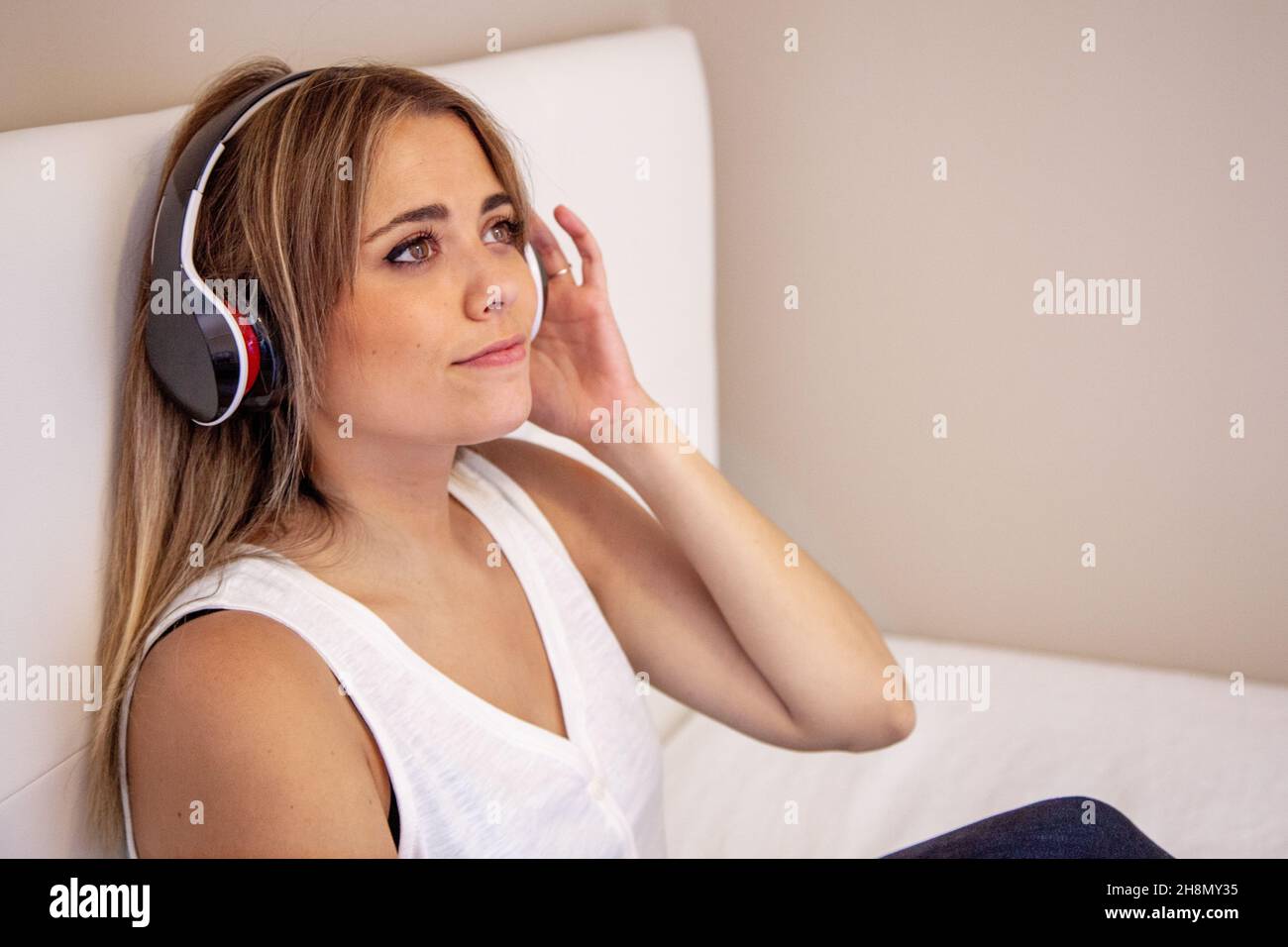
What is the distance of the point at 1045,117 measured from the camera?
1.51 m

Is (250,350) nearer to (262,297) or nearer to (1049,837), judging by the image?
(262,297)

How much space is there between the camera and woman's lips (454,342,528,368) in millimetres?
871

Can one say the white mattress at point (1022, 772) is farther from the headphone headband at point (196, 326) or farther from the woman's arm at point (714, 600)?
the headphone headband at point (196, 326)

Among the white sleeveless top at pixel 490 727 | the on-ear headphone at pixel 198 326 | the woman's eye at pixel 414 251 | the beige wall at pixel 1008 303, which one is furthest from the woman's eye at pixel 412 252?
the beige wall at pixel 1008 303

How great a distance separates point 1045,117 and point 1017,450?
0.43 meters

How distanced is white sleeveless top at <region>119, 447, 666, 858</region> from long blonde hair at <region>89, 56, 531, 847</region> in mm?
25

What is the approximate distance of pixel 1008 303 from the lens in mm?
1581

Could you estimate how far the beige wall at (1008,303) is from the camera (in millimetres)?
1466

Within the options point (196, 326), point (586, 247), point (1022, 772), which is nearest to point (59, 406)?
point (196, 326)

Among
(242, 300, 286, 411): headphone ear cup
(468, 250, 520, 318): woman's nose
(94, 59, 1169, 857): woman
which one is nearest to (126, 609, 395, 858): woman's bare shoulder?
(94, 59, 1169, 857): woman
